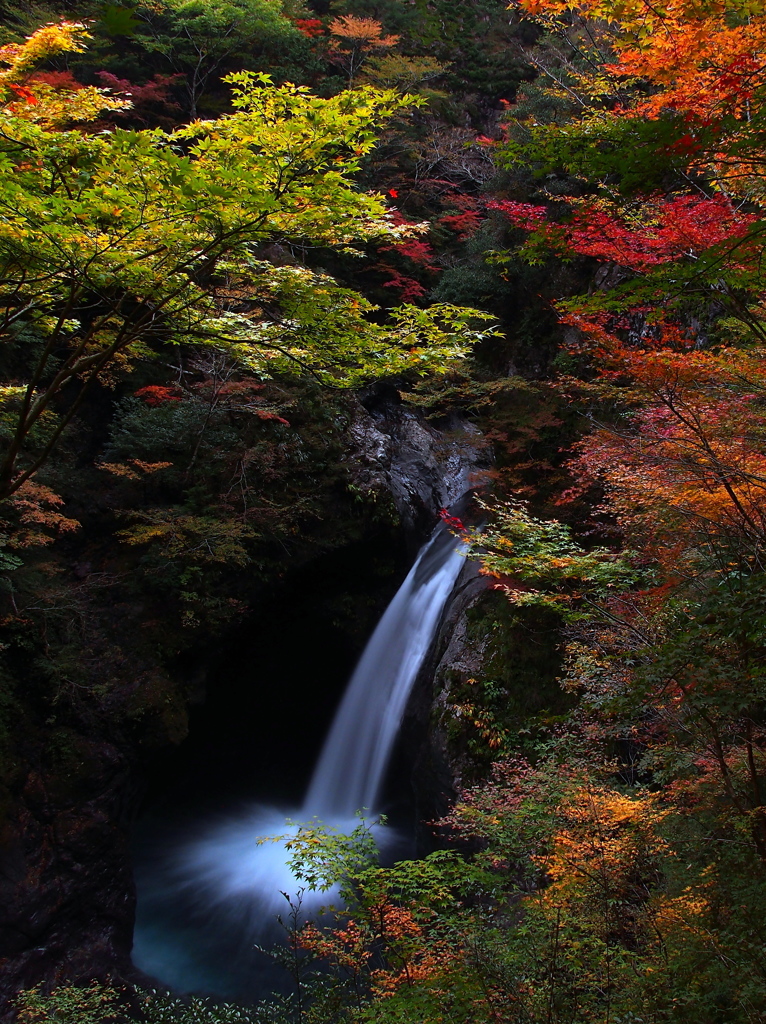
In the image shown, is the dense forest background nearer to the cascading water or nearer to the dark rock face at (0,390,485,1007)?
the dark rock face at (0,390,485,1007)

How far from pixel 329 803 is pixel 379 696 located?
218 cm

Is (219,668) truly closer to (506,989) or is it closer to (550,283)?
(506,989)

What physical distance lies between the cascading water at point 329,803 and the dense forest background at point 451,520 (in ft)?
4.04

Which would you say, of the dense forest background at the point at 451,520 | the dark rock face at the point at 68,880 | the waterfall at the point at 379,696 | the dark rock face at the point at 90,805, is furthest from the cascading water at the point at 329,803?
the dense forest background at the point at 451,520

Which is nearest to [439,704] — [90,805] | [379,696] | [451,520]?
[379,696]

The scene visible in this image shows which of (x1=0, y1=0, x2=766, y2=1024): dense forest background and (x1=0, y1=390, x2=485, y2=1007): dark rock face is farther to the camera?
(x1=0, y1=390, x2=485, y2=1007): dark rock face

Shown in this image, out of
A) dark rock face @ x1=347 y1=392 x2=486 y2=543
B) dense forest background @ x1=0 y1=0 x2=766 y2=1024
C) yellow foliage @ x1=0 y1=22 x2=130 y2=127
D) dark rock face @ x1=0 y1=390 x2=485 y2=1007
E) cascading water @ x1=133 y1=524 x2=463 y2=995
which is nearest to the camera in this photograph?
dense forest background @ x1=0 y1=0 x2=766 y2=1024

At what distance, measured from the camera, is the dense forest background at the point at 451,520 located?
10.7 feet

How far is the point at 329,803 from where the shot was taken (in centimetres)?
1060

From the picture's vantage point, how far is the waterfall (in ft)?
34.5

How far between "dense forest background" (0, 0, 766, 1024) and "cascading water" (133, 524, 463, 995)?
1230mm

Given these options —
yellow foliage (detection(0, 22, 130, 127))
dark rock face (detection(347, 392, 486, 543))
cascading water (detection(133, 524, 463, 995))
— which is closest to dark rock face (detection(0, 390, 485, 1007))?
cascading water (detection(133, 524, 463, 995))

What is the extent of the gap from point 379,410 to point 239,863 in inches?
385

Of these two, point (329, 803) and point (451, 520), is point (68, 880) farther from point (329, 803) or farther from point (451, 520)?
point (451, 520)
